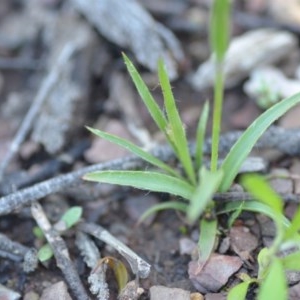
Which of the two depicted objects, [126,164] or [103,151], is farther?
[103,151]

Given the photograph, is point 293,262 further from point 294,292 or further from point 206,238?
point 206,238

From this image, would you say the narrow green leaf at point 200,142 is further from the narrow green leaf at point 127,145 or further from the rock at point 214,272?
the rock at point 214,272

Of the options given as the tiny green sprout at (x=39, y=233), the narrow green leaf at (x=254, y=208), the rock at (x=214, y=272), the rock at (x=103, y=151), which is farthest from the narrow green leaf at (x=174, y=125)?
the tiny green sprout at (x=39, y=233)

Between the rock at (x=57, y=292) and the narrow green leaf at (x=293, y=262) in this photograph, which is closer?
the narrow green leaf at (x=293, y=262)

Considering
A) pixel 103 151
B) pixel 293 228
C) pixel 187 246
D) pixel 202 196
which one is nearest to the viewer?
pixel 202 196

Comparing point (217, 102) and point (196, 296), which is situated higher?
point (217, 102)

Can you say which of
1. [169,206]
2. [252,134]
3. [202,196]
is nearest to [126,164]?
[169,206]

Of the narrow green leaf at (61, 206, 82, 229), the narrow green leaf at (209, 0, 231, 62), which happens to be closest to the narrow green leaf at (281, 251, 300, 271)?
the narrow green leaf at (209, 0, 231, 62)

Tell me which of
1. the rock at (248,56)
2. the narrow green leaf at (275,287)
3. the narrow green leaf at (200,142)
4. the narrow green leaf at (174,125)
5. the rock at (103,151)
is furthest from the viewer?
the rock at (248,56)
